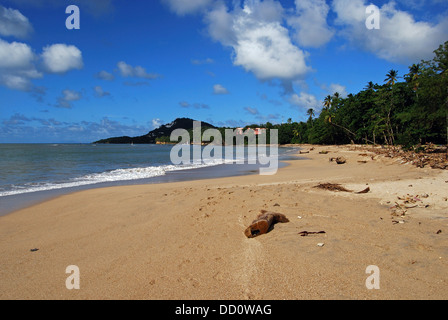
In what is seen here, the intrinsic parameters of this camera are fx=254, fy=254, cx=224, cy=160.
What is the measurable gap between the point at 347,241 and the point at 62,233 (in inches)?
237

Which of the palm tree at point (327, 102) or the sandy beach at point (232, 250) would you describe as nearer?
the sandy beach at point (232, 250)

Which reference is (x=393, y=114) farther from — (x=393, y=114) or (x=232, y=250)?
(x=232, y=250)

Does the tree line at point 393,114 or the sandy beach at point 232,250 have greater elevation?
the tree line at point 393,114

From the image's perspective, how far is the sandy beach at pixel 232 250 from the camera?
3.22 metres

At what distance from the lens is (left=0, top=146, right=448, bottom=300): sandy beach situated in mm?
3219

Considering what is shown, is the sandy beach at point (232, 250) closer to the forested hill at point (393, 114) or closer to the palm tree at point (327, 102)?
the forested hill at point (393, 114)

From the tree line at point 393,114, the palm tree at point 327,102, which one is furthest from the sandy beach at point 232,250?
the palm tree at point 327,102

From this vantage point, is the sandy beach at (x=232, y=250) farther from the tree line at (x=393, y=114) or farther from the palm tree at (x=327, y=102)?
the palm tree at (x=327, y=102)

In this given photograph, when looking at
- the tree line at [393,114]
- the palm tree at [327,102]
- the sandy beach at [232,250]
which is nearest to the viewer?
the sandy beach at [232,250]

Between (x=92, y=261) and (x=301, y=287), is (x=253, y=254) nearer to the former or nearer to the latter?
(x=301, y=287)

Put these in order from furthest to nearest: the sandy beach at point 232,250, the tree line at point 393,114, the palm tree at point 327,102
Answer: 1. the palm tree at point 327,102
2. the tree line at point 393,114
3. the sandy beach at point 232,250

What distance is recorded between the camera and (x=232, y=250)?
4.36 meters

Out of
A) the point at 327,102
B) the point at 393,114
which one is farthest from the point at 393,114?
the point at 327,102
